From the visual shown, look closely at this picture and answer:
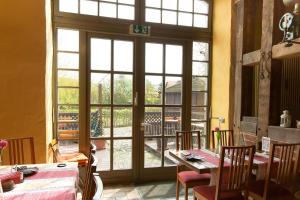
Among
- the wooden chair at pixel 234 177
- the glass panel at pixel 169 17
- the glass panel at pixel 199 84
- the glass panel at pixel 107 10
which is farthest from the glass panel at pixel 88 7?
the wooden chair at pixel 234 177

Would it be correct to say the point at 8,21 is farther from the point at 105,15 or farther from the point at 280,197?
the point at 280,197

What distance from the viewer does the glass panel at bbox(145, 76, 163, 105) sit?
3.83 metres

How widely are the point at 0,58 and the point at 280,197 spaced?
3201mm

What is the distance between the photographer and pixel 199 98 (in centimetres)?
410

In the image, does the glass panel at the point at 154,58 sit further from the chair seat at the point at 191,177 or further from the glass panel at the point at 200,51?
the chair seat at the point at 191,177

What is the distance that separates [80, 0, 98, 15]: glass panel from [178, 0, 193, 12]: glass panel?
4.31 ft

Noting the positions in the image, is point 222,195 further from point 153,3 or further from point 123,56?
point 153,3

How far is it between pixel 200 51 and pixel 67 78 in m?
2.15

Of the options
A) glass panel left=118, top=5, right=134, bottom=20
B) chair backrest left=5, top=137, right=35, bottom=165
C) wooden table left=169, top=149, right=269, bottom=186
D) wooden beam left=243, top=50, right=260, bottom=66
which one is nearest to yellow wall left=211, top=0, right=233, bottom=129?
wooden beam left=243, top=50, right=260, bottom=66

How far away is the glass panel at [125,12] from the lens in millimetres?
3656

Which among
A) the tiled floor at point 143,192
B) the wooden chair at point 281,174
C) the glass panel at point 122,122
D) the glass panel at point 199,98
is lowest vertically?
the tiled floor at point 143,192

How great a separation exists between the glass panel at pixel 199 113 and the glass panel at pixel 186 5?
1.60 meters

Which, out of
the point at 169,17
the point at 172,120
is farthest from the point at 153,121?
the point at 169,17

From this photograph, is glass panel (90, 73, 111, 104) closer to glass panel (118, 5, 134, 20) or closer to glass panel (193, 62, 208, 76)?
glass panel (118, 5, 134, 20)
